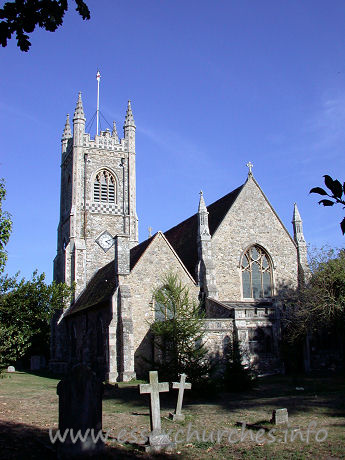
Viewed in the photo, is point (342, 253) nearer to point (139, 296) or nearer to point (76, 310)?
point (139, 296)

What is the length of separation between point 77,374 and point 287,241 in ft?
82.0

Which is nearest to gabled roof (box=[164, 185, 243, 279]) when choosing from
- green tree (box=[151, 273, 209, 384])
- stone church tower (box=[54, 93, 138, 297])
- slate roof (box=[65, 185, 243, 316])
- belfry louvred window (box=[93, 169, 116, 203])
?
slate roof (box=[65, 185, 243, 316])

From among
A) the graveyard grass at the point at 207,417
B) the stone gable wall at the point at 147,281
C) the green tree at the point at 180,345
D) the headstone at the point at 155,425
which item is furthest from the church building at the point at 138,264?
the headstone at the point at 155,425

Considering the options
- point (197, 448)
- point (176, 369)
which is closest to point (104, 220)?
point (176, 369)

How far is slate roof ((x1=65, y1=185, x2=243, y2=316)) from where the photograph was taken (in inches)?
1123

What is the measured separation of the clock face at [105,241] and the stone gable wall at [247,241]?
11.6 m

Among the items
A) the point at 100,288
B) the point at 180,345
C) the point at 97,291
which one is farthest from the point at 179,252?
the point at 180,345

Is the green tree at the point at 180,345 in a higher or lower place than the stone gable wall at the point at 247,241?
lower

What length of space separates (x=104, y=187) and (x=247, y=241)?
15.5 meters

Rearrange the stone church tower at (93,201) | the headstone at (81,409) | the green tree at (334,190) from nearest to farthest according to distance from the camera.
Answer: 1. the green tree at (334,190)
2. the headstone at (81,409)
3. the stone church tower at (93,201)

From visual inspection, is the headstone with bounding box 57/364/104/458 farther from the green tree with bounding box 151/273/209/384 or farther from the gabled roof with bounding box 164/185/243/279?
the gabled roof with bounding box 164/185/243/279

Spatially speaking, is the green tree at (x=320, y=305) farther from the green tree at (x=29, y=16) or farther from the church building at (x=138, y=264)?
the green tree at (x=29, y=16)

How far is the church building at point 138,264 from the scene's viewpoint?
83.4 ft

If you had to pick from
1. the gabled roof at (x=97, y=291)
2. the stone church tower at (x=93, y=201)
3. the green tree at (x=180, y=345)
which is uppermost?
the stone church tower at (x=93, y=201)
